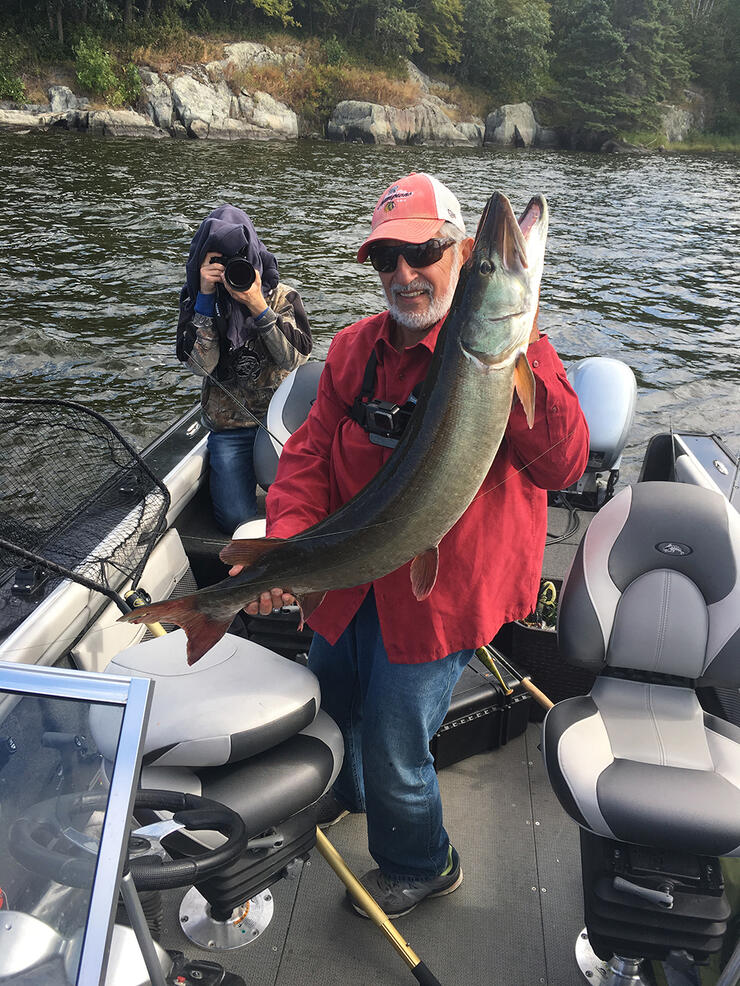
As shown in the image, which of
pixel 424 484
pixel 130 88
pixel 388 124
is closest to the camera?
pixel 424 484

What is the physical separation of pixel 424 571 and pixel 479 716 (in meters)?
1.65

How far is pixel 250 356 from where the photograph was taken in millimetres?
4402

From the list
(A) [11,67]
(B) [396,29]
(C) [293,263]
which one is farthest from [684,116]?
(C) [293,263]

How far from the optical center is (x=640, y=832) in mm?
2162

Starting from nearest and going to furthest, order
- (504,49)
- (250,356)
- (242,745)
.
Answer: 1. (242,745)
2. (250,356)
3. (504,49)

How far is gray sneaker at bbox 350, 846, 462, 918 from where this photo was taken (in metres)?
2.56

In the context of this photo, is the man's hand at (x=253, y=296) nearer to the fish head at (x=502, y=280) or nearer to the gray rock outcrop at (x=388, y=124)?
the fish head at (x=502, y=280)

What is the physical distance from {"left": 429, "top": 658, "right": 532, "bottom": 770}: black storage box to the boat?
0.04 ft

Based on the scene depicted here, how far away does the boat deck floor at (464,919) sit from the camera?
A: 8.05ft

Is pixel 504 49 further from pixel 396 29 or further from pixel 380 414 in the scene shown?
pixel 380 414

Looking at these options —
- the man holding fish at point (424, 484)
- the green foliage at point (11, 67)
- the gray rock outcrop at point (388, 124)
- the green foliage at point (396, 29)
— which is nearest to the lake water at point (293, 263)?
the green foliage at point (11, 67)

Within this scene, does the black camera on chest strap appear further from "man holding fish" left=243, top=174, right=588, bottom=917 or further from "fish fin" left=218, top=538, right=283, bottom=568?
"fish fin" left=218, top=538, right=283, bottom=568

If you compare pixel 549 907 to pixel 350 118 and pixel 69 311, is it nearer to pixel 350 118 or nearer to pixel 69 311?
pixel 69 311

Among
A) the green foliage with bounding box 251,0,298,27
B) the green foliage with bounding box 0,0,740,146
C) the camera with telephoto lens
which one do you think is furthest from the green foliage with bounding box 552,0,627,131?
the camera with telephoto lens
